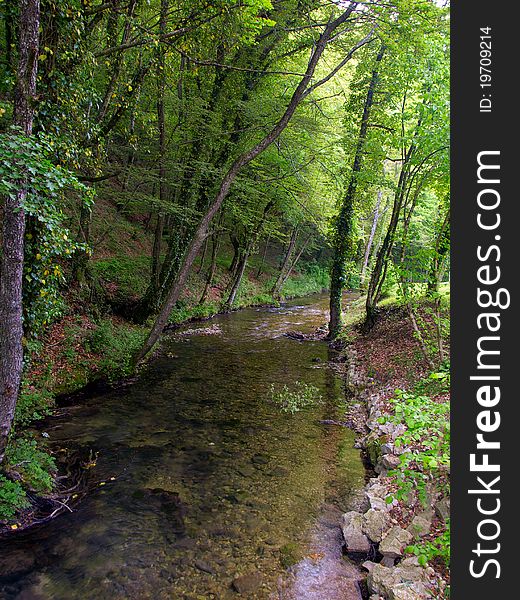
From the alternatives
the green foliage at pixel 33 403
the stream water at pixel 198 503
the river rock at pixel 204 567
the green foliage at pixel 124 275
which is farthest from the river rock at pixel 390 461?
the green foliage at pixel 124 275

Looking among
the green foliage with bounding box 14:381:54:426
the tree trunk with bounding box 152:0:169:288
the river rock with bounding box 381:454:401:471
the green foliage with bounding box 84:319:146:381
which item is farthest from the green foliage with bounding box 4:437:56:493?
the tree trunk with bounding box 152:0:169:288

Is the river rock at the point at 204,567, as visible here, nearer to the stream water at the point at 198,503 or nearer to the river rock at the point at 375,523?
the stream water at the point at 198,503

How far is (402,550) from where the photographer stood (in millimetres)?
4344

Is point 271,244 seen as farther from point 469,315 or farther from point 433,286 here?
point 469,315

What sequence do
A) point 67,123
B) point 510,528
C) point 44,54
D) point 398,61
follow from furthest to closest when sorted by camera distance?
point 398,61
point 67,123
point 44,54
point 510,528

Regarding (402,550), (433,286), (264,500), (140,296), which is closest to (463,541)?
(402,550)

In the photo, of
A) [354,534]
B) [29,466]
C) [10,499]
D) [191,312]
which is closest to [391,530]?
[354,534]

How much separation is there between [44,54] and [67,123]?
1022 mm

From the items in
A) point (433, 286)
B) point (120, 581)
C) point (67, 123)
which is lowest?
point (120, 581)

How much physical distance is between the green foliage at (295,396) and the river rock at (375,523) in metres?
4.06

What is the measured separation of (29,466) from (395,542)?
190 inches

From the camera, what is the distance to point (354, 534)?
4.84 metres

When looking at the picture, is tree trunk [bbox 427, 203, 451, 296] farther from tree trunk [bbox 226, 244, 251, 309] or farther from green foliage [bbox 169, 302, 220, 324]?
tree trunk [bbox 226, 244, 251, 309]

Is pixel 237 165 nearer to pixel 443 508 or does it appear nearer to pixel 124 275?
pixel 124 275
